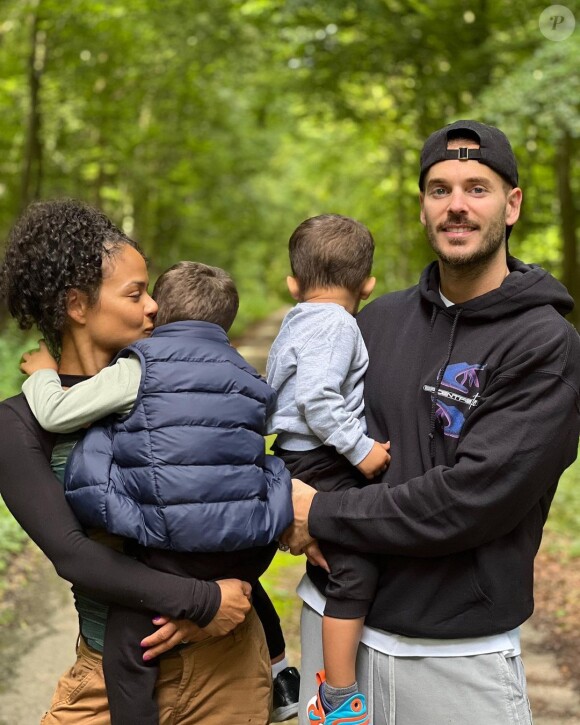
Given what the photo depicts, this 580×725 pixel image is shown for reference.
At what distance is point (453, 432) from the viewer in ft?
7.49

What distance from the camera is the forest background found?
11398mm

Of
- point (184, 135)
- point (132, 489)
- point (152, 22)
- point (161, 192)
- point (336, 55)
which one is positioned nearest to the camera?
point (132, 489)

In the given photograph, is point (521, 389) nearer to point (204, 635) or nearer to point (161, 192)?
point (204, 635)

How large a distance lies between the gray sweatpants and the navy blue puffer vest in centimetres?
62

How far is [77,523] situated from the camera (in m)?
2.16

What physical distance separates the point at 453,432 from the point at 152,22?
14774 millimetres

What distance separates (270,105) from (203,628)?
1835cm

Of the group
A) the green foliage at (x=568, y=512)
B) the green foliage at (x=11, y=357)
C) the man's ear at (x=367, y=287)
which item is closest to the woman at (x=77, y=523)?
the man's ear at (x=367, y=287)

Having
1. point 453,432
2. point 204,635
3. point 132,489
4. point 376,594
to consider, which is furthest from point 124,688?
point 453,432

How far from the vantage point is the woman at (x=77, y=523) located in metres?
2.11

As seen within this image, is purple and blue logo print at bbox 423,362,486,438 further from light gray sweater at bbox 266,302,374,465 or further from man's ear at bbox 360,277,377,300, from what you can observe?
man's ear at bbox 360,277,377,300

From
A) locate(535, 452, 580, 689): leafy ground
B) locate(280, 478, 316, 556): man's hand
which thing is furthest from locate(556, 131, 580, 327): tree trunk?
locate(280, 478, 316, 556): man's hand

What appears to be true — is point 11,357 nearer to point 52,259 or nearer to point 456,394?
point 52,259

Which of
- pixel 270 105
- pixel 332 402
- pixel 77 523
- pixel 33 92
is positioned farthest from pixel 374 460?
pixel 270 105
